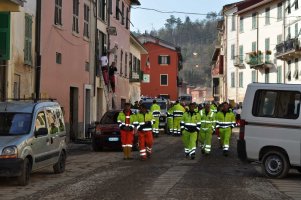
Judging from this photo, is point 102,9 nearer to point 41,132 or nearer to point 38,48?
point 38,48

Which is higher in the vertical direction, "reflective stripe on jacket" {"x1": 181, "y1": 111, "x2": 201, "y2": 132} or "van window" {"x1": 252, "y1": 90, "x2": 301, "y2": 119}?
"van window" {"x1": 252, "y1": 90, "x2": 301, "y2": 119}

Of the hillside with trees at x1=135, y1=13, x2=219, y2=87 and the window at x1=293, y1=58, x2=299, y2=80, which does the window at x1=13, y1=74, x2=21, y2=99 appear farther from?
the hillside with trees at x1=135, y1=13, x2=219, y2=87

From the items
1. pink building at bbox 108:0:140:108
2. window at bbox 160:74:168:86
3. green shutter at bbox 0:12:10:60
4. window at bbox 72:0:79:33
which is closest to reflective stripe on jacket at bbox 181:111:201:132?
green shutter at bbox 0:12:10:60

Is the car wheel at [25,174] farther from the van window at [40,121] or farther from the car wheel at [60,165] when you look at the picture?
the car wheel at [60,165]

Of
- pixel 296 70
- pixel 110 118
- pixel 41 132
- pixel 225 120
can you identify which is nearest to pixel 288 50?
pixel 296 70

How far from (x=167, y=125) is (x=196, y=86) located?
404 ft

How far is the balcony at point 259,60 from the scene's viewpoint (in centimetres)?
5847

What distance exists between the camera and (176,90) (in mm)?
83688

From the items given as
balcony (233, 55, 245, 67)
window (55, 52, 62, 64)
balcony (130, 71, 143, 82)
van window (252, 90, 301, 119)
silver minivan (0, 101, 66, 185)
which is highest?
balcony (233, 55, 245, 67)

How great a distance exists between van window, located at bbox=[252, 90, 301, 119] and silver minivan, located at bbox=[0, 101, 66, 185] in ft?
15.7

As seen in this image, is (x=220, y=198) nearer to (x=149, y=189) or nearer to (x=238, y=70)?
(x=149, y=189)

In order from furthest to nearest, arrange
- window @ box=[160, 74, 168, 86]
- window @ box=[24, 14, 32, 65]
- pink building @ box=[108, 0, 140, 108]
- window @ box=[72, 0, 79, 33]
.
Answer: window @ box=[160, 74, 168, 86]
pink building @ box=[108, 0, 140, 108]
window @ box=[72, 0, 79, 33]
window @ box=[24, 14, 32, 65]

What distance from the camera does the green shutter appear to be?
59.9 ft

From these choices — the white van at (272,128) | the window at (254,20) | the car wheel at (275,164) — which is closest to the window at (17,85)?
the white van at (272,128)
